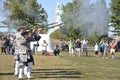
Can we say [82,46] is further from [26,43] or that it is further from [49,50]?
[26,43]

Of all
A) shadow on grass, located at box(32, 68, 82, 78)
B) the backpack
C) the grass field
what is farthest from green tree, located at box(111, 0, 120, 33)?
the backpack

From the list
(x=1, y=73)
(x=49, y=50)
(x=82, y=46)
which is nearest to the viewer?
(x=1, y=73)

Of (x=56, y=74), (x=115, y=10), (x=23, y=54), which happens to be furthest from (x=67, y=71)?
(x=115, y=10)

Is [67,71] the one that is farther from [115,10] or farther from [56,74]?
[115,10]

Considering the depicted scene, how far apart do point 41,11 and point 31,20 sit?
9331 millimetres

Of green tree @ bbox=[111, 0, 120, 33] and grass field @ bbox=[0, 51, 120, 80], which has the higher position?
green tree @ bbox=[111, 0, 120, 33]

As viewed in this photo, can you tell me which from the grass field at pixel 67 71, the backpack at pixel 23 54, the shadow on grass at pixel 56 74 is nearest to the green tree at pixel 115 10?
the grass field at pixel 67 71

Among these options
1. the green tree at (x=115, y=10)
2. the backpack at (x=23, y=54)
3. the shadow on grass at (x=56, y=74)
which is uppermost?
the green tree at (x=115, y=10)

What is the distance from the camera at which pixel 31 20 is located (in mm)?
50438

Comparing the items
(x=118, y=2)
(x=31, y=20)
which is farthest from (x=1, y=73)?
(x=118, y=2)

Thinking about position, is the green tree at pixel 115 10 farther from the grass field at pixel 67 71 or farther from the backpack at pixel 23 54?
the backpack at pixel 23 54

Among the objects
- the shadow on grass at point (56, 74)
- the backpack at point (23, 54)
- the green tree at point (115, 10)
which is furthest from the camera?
the green tree at point (115, 10)

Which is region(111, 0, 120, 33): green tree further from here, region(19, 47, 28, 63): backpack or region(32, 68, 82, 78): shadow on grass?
region(19, 47, 28, 63): backpack

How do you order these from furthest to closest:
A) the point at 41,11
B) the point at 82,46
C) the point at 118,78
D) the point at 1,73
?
the point at 41,11, the point at 82,46, the point at 1,73, the point at 118,78
